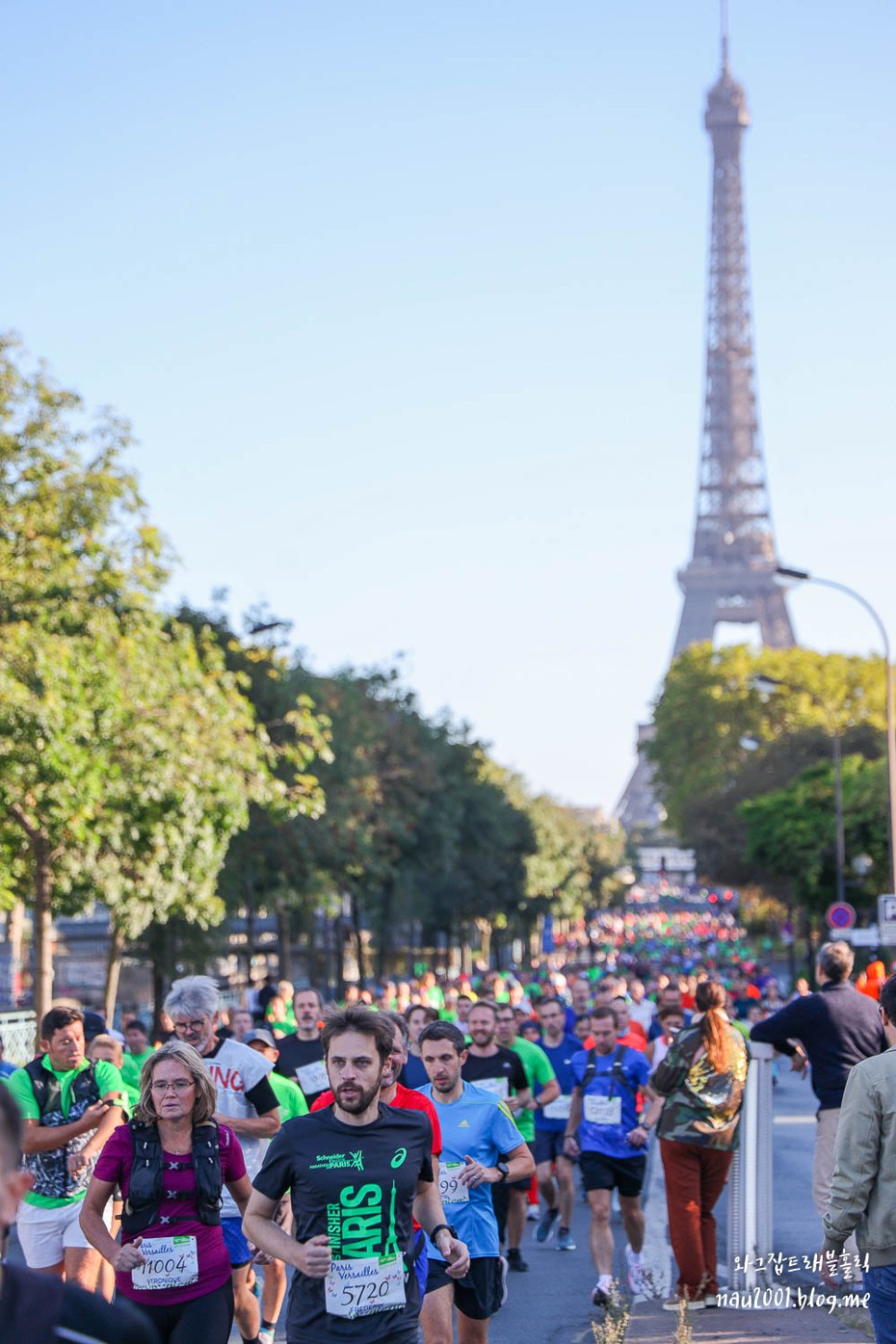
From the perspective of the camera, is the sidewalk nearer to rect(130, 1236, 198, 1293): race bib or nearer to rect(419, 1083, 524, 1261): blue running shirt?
rect(419, 1083, 524, 1261): blue running shirt

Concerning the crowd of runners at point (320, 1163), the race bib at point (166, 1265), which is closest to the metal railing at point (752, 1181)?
the crowd of runners at point (320, 1163)

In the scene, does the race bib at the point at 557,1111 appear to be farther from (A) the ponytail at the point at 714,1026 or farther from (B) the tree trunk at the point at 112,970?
(B) the tree trunk at the point at 112,970

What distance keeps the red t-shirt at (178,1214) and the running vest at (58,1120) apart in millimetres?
1460

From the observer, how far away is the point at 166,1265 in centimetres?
564

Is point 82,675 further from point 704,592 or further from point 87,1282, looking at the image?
point 704,592

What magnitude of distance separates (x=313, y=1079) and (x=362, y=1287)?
6239 mm

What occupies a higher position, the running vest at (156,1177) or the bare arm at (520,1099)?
the running vest at (156,1177)

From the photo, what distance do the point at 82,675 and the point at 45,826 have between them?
6.58 ft

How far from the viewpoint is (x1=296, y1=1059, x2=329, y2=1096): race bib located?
10.9m

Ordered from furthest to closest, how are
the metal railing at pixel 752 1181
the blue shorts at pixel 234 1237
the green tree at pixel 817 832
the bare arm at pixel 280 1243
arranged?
the green tree at pixel 817 832 < the metal railing at pixel 752 1181 < the blue shorts at pixel 234 1237 < the bare arm at pixel 280 1243

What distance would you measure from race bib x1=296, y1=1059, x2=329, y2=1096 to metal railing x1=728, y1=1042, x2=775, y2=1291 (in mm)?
2606

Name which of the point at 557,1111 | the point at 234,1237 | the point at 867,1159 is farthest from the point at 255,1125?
the point at 557,1111

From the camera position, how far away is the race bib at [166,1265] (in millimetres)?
5625

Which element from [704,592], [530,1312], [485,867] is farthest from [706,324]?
[530,1312]
